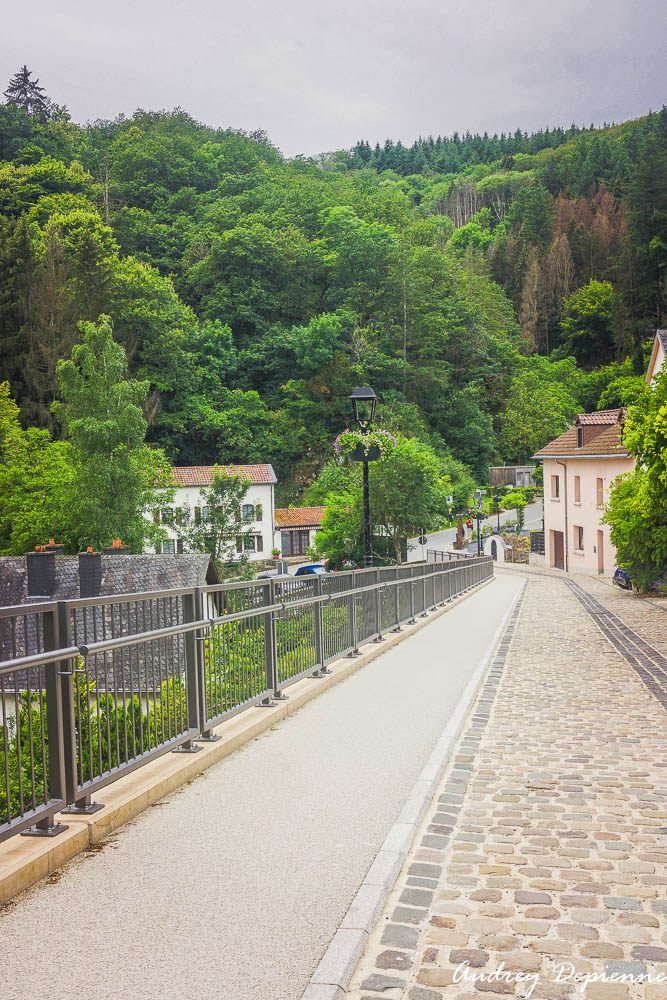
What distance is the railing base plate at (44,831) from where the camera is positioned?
457 cm

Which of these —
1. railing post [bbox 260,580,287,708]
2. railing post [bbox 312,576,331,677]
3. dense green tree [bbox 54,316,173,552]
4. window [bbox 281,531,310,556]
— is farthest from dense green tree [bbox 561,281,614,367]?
railing post [bbox 260,580,287,708]

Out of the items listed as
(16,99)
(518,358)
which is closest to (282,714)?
(518,358)

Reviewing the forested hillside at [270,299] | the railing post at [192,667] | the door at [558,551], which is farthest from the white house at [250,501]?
the railing post at [192,667]

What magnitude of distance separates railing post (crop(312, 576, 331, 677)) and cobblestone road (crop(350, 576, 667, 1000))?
2197mm

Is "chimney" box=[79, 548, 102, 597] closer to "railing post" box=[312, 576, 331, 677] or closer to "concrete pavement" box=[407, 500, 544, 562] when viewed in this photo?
"railing post" box=[312, 576, 331, 677]

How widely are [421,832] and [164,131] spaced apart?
108207mm

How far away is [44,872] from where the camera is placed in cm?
432

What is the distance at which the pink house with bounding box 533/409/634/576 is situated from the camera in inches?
1855

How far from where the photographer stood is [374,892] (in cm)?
423

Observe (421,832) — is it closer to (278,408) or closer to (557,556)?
(557,556)

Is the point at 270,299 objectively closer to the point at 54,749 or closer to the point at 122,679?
the point at 122,679

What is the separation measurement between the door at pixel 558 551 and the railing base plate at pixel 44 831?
171 feet

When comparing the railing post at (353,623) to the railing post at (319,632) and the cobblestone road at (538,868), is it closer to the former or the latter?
the railing post at (319,632)

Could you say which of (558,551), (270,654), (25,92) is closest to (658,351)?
(558,551)
